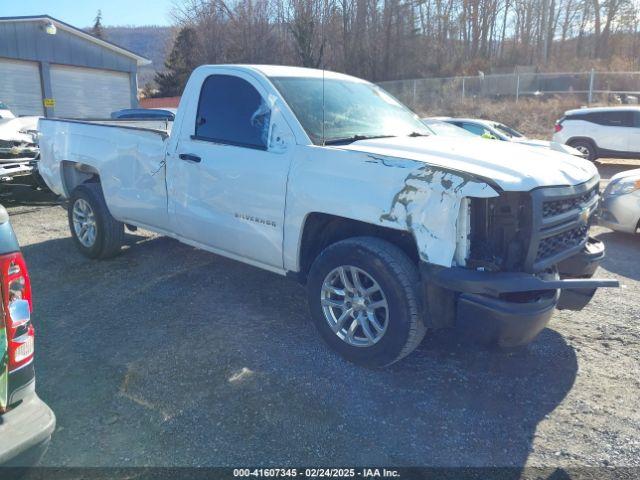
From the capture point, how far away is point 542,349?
158 inches

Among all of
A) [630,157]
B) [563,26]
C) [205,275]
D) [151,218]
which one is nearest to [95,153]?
[151,218]

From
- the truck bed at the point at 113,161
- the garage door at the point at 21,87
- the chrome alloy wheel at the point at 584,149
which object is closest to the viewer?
the truck bed at the point at 113,161

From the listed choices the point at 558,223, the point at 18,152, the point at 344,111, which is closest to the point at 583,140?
the point at 344,111

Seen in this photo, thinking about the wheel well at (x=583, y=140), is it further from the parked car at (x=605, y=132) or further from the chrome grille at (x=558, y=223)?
the chrome grille at (x=558, y=223)

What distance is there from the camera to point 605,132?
15359 millimetres

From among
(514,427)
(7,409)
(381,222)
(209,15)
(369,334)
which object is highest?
(209,15)

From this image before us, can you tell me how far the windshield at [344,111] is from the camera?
4117 mm

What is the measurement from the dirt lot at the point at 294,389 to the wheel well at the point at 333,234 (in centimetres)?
67

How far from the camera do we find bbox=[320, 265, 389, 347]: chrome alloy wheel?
11.7ft

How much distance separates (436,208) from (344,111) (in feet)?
5.25

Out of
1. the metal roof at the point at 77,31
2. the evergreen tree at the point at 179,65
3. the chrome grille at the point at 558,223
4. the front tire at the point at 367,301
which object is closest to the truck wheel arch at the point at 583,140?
the chrome grille at the point at 558,223

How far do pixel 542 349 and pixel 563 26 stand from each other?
48295 mm

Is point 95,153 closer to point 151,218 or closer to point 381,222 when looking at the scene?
point 151,218

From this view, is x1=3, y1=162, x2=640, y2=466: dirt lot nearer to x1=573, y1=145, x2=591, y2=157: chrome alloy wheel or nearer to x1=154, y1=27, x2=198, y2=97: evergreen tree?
x1=573, y1=145, x2=591, y2=157: chrome alloy wheel
